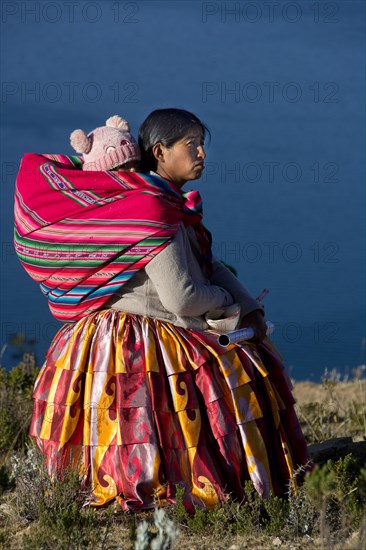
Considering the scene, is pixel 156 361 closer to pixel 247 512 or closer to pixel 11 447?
pixel 247 512

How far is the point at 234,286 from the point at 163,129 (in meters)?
0.85

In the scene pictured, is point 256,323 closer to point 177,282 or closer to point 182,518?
point 177,282

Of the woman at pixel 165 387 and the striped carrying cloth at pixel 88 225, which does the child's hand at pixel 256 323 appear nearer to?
the woman at pixel 165 387

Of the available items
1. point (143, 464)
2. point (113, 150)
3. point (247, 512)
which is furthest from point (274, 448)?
point (113, 150)

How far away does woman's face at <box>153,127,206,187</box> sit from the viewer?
4562mm

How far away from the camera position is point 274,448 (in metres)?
4.64

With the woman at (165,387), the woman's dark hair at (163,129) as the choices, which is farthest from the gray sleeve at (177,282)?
the woman's dark hair at (163,129)

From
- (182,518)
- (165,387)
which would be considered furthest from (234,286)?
(182,518)

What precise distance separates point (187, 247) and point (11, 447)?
2394mm

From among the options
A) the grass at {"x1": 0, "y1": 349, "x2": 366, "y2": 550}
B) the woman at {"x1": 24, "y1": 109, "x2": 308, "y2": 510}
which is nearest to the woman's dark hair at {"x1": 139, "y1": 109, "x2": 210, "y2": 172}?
the woman at {"x1": 24, "y1": 109, "x2": 308, "y2": 510}

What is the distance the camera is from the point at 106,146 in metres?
4.55

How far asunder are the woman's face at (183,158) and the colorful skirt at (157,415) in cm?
72

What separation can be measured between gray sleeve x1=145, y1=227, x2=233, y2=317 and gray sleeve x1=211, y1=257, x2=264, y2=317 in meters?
0.34

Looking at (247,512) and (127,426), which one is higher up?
(127,426)
